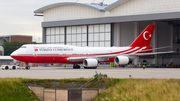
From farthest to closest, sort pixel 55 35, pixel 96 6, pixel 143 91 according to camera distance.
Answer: pixel 55 35
pixel 96 6
pixel 143 91

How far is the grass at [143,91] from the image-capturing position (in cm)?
1683

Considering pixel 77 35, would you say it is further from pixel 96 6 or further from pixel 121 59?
pixel 121 59

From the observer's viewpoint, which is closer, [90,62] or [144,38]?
[90,62]

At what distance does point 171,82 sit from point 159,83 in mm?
944

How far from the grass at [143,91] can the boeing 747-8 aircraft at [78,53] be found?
2387 centimetres

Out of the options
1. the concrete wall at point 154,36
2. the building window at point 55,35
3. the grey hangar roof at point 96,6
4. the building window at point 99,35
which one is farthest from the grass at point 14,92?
the building window at point 55,35

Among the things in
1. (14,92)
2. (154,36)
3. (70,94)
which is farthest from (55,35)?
(70,94)

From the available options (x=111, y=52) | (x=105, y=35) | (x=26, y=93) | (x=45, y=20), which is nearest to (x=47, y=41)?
(x=45, y=20)

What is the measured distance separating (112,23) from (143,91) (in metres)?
41.5

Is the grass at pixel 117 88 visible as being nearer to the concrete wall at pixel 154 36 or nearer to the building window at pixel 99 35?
the building window at pixel 99 35

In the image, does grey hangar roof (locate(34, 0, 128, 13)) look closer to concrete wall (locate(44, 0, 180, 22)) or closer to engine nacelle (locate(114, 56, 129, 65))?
concrete wall (locate(44, 0, 180, 22))

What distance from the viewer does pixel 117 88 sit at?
63.1 ft

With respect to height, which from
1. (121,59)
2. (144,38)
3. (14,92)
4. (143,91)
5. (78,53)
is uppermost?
(144,38)

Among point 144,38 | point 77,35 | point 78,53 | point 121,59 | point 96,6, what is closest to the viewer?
point 121,59
